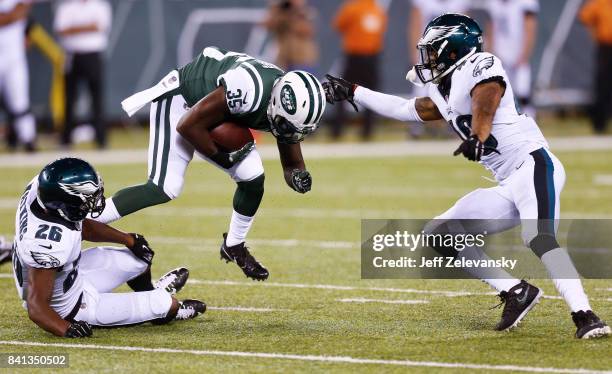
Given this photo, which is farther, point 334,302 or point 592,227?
point 592,227

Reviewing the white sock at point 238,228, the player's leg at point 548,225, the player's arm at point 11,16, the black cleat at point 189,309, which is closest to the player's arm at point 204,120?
the white sock at point 238,228

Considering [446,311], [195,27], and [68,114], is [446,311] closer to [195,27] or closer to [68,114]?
[68,114]

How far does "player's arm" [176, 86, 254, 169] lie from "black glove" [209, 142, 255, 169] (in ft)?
0.13

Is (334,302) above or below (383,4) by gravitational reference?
below

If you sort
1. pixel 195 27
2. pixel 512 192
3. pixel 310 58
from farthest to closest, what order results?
pixel 195 27 < pixel 310 58 < pixel 512 192

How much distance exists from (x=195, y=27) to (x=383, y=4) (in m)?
2.70

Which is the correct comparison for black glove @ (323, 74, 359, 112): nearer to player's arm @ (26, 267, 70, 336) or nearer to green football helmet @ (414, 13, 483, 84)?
green football helmet @ (414, 13, 483, 84)

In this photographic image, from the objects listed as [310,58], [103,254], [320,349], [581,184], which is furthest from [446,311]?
[310,58]

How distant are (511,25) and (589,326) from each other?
33.2ft

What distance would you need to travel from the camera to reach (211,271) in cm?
782

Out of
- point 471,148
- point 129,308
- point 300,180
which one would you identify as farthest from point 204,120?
point 471,148

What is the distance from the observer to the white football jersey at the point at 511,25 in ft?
49.5

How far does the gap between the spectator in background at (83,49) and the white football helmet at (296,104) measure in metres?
8.99

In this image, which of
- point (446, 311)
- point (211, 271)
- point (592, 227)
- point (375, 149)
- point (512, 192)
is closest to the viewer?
point (512, 192)
